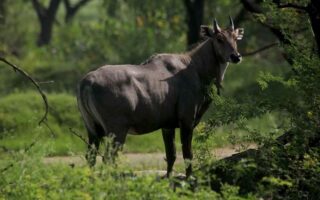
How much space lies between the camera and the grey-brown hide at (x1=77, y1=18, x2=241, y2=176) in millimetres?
12219

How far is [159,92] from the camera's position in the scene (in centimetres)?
1293

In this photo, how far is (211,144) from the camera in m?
12.1

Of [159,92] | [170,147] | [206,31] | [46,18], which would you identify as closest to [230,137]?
[159,92]

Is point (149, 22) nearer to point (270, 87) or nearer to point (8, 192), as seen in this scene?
point (270, 87)

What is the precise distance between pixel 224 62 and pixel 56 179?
459cm

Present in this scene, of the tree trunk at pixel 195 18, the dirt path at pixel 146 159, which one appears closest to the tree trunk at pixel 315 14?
the dirt path at pixel 146 159

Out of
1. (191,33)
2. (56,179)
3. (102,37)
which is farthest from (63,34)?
(56,179)

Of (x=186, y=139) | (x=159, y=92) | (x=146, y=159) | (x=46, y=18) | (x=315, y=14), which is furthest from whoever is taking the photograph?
(x=46, y=18)

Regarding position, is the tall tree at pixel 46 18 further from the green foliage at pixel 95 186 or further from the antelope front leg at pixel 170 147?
the green foliage at pixel 95 186

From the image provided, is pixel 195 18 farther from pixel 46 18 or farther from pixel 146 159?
pixel 46 18

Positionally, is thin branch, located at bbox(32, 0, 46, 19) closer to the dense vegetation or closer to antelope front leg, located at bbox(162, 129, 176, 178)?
the dense vegetation

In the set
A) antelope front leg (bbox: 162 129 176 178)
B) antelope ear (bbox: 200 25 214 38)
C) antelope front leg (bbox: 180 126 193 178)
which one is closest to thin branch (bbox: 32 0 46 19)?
antelope ear (bbox: 200 25 214 38)

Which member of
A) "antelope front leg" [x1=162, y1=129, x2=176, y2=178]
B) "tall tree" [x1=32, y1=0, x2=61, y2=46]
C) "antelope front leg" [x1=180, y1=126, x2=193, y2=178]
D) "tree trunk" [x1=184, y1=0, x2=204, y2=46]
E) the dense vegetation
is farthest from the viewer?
"tall tree" [x1=32, y1=0, x2=61, y2=46]

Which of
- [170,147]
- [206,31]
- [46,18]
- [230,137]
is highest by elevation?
[206,31]
